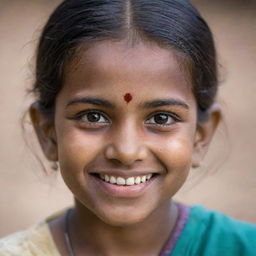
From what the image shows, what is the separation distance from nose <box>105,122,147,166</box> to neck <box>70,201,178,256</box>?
0.38 m

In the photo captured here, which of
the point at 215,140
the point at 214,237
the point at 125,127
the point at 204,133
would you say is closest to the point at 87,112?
the point at 125,127

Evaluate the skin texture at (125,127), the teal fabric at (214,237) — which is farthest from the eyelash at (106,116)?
the teal fabric at (214,237)

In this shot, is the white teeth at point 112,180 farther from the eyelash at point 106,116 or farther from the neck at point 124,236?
the neck at point 124,236

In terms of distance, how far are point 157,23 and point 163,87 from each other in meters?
0.21

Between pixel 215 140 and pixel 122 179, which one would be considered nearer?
pixel 122 179

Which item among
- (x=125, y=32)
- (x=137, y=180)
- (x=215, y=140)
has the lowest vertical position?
(x=215, y=140)

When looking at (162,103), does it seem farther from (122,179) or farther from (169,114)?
(122,179)

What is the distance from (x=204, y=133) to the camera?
8.05ft

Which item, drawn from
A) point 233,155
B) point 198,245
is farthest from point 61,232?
point 233,155

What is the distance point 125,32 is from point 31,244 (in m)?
0.82

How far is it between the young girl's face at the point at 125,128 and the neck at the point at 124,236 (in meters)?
0.17

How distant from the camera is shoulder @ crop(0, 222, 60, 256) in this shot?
235 centimetres

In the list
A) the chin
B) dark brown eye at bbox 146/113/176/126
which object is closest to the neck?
the chin

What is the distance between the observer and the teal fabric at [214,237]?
7.60 feet
